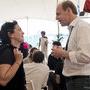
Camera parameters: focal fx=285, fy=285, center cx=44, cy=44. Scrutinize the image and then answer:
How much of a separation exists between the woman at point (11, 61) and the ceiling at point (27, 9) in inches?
277

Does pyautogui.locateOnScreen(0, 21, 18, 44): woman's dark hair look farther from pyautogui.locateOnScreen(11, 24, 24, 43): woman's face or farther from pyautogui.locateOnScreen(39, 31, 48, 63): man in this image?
pyautogui.locateOnScreen(39, 31, 48, 63): man

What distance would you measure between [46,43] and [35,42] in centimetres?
75

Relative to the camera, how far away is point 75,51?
2.19 metres

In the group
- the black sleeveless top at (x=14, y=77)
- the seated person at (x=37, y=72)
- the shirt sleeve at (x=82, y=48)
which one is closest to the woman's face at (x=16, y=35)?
the black sleeveless top at (x=14, y=77)

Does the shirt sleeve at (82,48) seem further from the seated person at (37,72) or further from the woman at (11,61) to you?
the seated person at (37,72)

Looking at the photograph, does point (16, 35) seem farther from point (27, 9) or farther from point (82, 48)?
point (27, 9)

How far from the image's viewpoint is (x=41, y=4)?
9.38 meters

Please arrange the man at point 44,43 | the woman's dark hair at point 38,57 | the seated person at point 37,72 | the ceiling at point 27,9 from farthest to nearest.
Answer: the ceiling at point 27,9, the man at point 44,43, the woman's dark hair at point 38,57, the seated person at point 37,72

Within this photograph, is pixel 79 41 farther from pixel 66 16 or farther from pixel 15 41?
pixel 15 41

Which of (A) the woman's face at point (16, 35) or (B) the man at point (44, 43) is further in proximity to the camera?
(B) the man at point (44, 43)

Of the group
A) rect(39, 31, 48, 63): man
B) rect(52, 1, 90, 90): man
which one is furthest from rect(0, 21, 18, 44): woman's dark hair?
rect(39, 31, 48, 63): man

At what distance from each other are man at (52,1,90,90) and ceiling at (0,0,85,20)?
693 centimetres

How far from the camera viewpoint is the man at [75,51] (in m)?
2.13

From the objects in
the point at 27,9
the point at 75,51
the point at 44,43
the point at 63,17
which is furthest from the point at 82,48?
the point at 27,9
